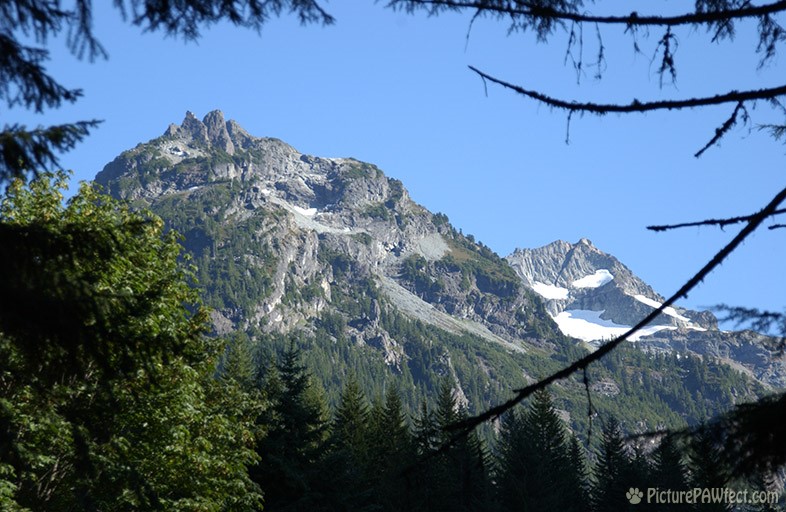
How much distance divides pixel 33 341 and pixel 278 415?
24.7 metres

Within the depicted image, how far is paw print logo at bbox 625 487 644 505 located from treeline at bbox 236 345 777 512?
103 millimetres

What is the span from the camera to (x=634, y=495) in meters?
49.5

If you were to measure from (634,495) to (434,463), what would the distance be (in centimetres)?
4590

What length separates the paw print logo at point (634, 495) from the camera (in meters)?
48.9

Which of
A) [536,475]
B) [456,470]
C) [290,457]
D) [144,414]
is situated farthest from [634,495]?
[456,470]

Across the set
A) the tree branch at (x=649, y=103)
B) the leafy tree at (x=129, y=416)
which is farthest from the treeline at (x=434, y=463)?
the leafy tree at (x=129, y=416)

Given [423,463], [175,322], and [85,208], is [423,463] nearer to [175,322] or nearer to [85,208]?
[175,322]

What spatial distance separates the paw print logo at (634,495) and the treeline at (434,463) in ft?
0.34

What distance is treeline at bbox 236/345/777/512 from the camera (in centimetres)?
527

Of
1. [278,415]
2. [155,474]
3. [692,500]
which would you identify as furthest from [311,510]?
[692,500]

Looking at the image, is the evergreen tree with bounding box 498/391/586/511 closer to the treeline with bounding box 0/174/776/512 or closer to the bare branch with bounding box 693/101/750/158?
the treeline with bounding box 0/174/776/512

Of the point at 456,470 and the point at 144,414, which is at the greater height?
the point at 144,414

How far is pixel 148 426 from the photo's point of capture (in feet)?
55.2

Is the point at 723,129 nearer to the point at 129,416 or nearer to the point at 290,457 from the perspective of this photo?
the point at 129,416
